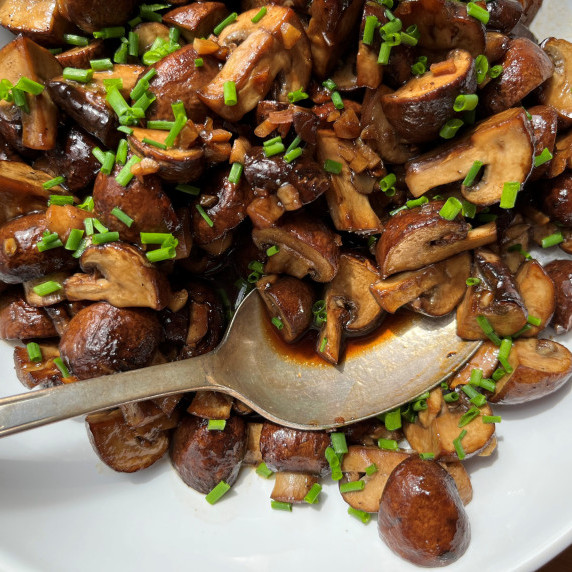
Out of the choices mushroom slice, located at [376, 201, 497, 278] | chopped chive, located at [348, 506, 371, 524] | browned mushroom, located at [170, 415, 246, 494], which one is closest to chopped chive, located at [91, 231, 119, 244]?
browned mushroom, located at [170, 415, 246, 494]

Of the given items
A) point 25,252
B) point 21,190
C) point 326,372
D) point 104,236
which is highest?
point 104,236

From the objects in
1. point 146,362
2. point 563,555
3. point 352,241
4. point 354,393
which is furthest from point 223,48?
point 563,555

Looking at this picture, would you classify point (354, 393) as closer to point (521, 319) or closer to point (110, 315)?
point (521, 319)

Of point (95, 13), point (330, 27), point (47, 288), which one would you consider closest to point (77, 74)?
point (95, 13)

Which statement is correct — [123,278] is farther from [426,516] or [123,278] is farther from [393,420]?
[426,516]

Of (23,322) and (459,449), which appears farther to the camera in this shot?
(23,322)

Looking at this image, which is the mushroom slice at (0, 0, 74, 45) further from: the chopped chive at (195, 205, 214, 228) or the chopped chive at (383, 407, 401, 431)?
the chopped chive at (383, 407, 401, 431)

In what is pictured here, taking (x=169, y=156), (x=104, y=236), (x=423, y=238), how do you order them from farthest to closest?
(x=423, y=238), (x=104, y=236), (x=169, y=156)
